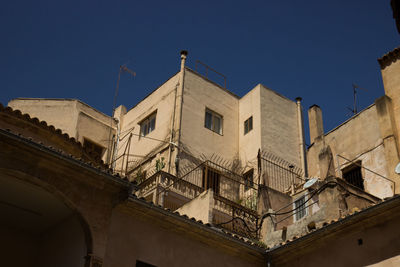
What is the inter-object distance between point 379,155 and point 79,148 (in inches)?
534

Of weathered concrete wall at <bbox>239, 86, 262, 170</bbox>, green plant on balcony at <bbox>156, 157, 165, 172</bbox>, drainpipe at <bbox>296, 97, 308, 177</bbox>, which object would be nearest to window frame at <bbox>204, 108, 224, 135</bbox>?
weathered concrete wall at <bbox>239, 86, 262, 170</bbox>

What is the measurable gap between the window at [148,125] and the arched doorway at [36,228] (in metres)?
14.9

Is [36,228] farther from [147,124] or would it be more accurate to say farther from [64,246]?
[147,124]

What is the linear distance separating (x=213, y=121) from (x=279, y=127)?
11.6 ft

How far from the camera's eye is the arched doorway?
1225 centimetres

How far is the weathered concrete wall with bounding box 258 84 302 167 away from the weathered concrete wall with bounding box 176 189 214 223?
29.0 feet

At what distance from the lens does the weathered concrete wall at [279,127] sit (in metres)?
28.5

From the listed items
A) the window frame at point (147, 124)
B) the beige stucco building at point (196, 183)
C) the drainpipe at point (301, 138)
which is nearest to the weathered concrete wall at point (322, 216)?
the beige stucco building at point (196, 183)

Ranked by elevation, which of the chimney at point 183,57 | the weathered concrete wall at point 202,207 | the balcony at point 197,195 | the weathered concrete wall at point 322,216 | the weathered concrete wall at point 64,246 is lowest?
the weathered concrete wall at point 64,246

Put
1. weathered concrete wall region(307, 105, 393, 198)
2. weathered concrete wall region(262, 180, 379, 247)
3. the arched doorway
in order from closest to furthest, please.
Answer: the arched doorway → weathered concrete wall region(262, 180, 379, 247) → weathered concrete wall region(307, 105, 393, 198)

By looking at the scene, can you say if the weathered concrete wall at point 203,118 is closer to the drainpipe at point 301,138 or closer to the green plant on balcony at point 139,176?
the green plant on balcony at point 139,176

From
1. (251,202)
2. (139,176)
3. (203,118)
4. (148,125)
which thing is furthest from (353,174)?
(148,125)

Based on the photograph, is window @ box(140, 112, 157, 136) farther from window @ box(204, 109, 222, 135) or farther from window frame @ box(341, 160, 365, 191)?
window frame @ box(341, 160, 365, 191)

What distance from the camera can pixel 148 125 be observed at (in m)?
29.0
